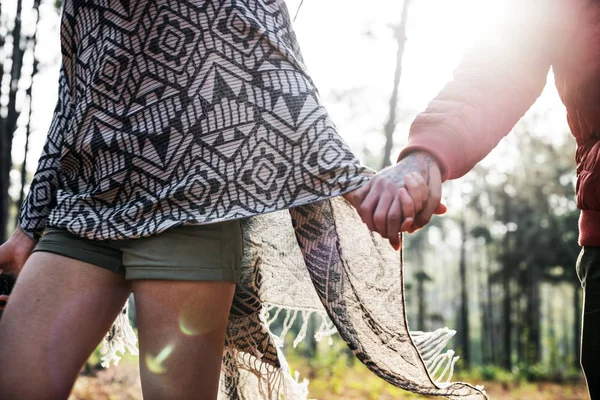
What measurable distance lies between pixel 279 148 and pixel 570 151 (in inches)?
957

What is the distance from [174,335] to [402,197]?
71 centimetres

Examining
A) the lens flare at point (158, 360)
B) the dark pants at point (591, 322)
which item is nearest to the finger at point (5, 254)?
the lens flare at point (158, 360)

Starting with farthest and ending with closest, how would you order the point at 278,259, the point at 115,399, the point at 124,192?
1. the point at 115,399
2. the point at 278,259
3. the point at 124,192

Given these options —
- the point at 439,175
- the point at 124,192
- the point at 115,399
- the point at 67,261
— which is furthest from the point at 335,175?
the point at 115,399

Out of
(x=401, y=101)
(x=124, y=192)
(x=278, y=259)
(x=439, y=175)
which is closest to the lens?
(x=439, y=175)

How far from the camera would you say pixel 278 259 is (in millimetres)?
2070

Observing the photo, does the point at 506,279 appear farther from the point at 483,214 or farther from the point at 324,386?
the point at 324,386

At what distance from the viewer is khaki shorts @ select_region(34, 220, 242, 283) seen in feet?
4.92

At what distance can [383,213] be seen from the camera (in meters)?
1.42

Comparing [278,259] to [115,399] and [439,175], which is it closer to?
[439,175]

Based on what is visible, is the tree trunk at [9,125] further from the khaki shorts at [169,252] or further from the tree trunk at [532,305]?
the tree trunk at [532,305]

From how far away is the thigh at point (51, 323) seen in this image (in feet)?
4.85

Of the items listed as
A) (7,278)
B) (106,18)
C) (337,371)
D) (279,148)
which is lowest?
(337,371)

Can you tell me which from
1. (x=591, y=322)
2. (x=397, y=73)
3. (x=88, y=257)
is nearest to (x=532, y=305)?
(x=397, y=73)
